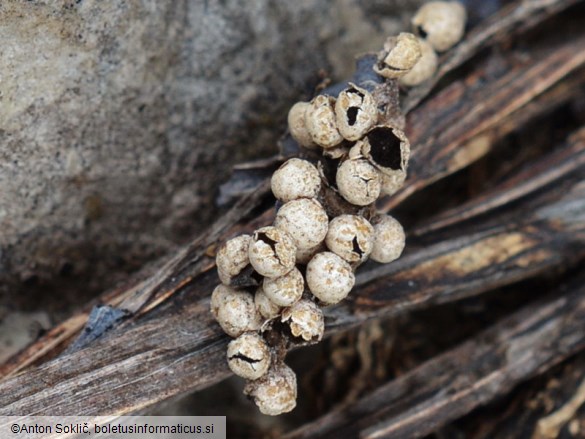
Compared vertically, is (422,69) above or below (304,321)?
above

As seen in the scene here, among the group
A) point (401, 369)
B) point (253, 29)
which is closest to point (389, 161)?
point (253, 29)

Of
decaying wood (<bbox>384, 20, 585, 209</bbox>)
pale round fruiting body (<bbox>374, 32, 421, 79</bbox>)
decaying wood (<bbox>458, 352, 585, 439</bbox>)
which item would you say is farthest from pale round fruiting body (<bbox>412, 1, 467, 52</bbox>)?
decaying wood (<bbox>458, 352, 585, 439</bbox>)

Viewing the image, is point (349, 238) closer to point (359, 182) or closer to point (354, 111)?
point (359, 182)

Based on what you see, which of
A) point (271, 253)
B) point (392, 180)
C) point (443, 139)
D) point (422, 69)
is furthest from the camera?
point (443, 139)

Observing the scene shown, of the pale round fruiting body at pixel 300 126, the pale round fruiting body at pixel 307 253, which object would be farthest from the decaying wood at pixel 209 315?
the pale round fruiting body at pixel 300 126

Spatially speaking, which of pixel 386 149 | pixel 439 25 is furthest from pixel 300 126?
pixel 439 25

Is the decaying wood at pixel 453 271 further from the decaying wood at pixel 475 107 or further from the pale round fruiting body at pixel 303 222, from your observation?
the pale round fruiting body at pixel 303 222

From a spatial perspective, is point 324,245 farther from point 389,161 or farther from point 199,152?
point 199,152
